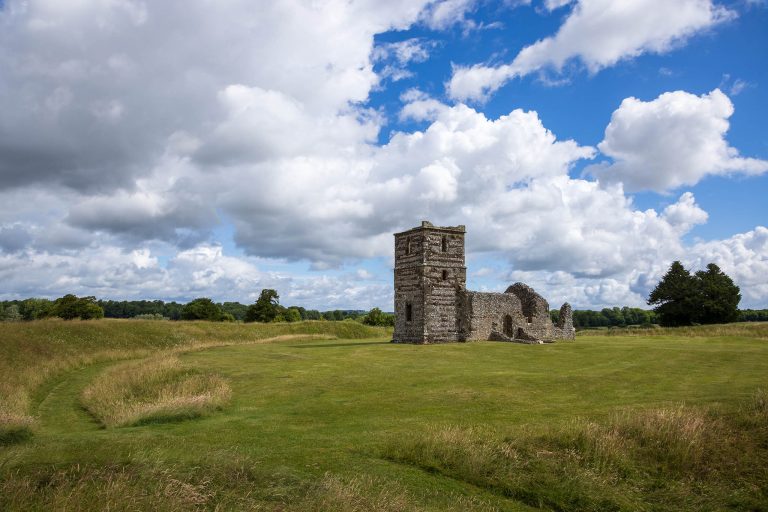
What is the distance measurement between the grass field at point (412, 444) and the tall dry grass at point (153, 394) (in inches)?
11.8

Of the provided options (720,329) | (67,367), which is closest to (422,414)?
(67,367)

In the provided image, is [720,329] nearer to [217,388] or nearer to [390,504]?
[217,388]

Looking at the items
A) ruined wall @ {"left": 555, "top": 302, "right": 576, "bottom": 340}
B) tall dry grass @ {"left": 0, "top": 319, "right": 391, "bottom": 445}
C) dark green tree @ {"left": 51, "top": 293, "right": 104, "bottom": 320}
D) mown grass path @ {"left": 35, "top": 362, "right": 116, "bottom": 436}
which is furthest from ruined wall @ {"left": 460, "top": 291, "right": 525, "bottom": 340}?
dark green tree @ {"left": 51, "top": 293, "right": 104, "bottom": 320}

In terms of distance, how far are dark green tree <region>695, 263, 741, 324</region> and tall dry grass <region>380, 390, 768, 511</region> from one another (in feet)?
225

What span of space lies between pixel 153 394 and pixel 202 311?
67.2 meters

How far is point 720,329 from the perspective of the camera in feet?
152

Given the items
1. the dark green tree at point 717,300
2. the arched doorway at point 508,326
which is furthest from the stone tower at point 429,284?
the dark green tree at point 717,300

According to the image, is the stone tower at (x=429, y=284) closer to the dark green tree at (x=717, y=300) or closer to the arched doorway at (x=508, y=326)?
the arched doorway at (x=508, y=326)

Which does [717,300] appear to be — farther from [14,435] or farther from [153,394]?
[14,435]

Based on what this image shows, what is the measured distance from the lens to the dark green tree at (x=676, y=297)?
7319 cm

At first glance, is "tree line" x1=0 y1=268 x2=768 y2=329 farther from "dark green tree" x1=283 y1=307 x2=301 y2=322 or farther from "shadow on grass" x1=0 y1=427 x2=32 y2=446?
"shadow on grass" x1=0 y1=427 x2=32 y2=446

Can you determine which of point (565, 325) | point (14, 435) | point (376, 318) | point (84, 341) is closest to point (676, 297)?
point (565, 325)

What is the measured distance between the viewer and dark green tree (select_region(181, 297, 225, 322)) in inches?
3243

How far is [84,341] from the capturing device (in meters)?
35.3
